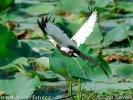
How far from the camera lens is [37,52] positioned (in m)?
3.15

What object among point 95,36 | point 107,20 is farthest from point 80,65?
point 107,20

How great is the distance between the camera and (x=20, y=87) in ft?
7.16

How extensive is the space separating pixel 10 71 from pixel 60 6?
4.94 feet

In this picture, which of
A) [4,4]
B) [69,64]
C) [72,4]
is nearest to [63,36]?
[69,64]

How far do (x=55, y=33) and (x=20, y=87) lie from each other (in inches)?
16.1

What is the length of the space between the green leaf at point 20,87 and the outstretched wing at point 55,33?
0.96 ft

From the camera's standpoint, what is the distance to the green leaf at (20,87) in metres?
2.13

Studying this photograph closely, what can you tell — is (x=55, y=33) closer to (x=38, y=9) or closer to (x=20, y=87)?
(x=20, y=87)

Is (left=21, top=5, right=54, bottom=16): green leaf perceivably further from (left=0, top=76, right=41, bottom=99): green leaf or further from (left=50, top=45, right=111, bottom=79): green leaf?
(left=0, top=76, right=41, bottom=99): green leaf

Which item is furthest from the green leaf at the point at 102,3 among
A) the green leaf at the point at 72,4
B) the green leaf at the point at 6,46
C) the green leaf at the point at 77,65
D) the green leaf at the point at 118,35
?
the green leaf at the point at 77,65

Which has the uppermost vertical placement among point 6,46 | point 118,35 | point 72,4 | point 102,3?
point 72,4

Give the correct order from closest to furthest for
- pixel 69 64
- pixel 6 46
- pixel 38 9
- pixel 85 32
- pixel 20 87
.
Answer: pixel 85 32, pixel 20 87, pixel 69 64, pixel 6 46, pixel 38 9

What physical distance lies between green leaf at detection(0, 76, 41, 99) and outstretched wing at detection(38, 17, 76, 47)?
0.96ft

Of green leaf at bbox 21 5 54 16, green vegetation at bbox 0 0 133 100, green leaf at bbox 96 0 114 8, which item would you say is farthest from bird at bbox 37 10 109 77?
green leaf at bbox 21 5 54 16
